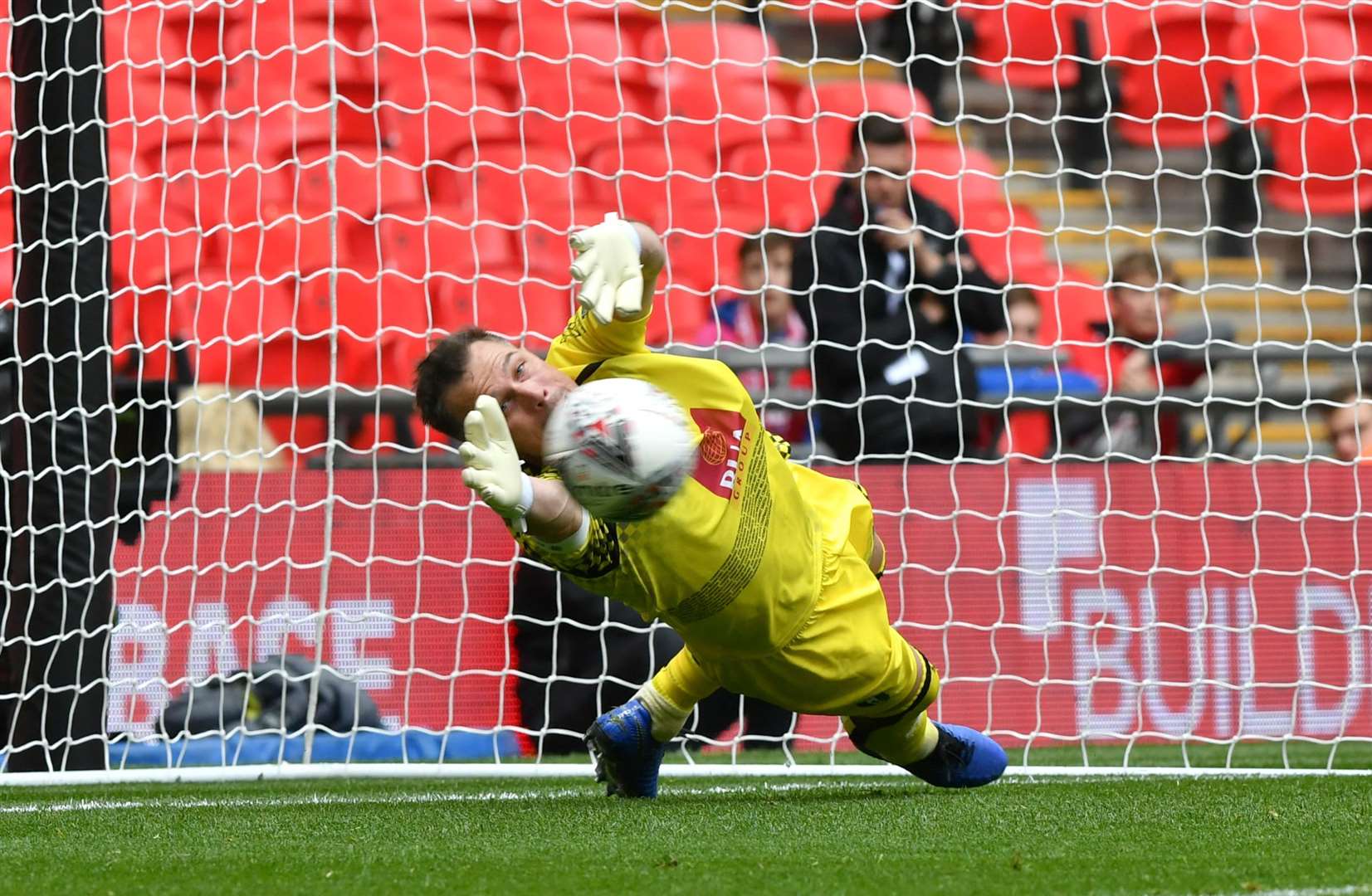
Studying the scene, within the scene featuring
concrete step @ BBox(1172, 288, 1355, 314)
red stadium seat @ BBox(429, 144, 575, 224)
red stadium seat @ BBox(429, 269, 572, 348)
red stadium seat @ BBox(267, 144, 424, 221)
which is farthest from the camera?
concrete step @ BBox(1172, 288, 1355, 314)

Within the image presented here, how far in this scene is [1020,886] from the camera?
7.72 ft

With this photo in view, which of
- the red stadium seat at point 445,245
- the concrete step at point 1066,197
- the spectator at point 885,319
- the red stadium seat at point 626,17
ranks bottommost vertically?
the concrete step at point 1066,197

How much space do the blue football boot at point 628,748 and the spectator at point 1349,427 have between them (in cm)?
370

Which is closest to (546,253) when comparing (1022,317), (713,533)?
(1022,317)

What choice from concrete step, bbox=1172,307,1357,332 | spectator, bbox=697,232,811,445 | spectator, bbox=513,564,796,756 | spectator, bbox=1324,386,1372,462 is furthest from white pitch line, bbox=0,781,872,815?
concrete step, bbox=1172,307,1357,332

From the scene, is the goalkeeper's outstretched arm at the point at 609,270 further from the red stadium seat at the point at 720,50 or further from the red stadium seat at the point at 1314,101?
the red stadium seat at the point at 1314,101

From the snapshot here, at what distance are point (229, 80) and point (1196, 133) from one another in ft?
16.3

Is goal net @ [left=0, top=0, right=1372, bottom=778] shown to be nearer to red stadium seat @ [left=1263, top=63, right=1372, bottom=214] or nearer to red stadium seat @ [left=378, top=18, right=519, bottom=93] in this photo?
red stadium seat @ [left=378, top=18, right=519, bottom=93]

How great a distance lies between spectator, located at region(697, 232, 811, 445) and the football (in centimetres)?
326

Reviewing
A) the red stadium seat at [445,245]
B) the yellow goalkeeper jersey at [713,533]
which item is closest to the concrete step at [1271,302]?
the red stadium seat at [445,245]

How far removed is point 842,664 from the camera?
3.47 meters

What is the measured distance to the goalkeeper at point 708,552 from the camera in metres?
3.29

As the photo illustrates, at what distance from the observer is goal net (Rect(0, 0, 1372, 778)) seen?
16.6ft

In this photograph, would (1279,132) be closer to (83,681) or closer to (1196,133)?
(1196,133)
